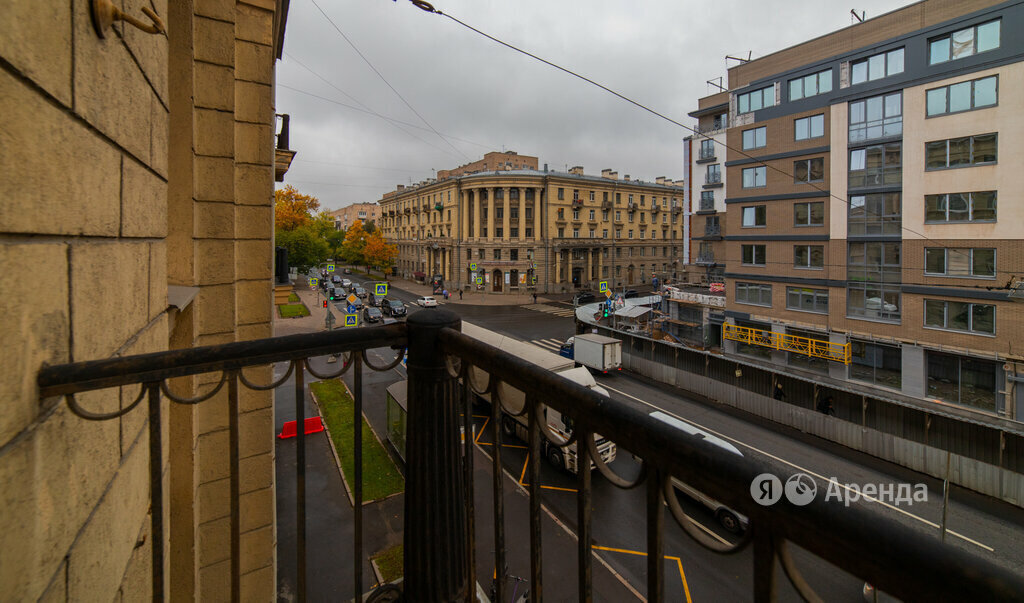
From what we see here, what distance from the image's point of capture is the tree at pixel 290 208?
145ft

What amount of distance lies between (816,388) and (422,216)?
2208 inches

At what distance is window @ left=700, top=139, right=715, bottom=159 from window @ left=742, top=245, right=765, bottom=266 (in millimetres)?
9114

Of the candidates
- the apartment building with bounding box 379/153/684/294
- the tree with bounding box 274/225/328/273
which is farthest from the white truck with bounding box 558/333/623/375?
the tree with bounding box 274/225/328/273

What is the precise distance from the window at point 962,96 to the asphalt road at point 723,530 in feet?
49.7

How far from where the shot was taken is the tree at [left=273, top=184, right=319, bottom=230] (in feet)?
145

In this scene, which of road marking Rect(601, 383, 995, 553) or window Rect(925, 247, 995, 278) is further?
window Rect(925, 247, 995, 278)

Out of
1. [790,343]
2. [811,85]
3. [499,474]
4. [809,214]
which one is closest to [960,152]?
[809,214]

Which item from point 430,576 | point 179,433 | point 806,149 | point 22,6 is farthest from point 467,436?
point 806,149

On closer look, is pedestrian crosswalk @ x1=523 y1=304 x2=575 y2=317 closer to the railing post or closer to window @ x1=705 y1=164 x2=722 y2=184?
window @ x1=705 y1=164 x2=722 y2=184

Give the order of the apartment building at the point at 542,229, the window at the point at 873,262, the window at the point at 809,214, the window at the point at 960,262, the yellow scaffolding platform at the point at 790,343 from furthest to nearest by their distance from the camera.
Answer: the apartment building at the point at 542,229 → the window at the point at 809,214 → the yellow scaffolding platform at the point at 790,343 → the window at the point at 873,262 → the window at the point at 960,262

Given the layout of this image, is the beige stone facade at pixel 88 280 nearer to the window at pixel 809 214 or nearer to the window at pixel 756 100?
the window at pixel 809 214

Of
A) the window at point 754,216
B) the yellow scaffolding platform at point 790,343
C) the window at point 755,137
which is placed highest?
the window at point 755,137

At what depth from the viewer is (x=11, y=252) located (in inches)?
43.5

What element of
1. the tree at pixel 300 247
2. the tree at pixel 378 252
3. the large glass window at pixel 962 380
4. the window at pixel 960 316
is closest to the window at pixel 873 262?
the window at pixel 960 316
